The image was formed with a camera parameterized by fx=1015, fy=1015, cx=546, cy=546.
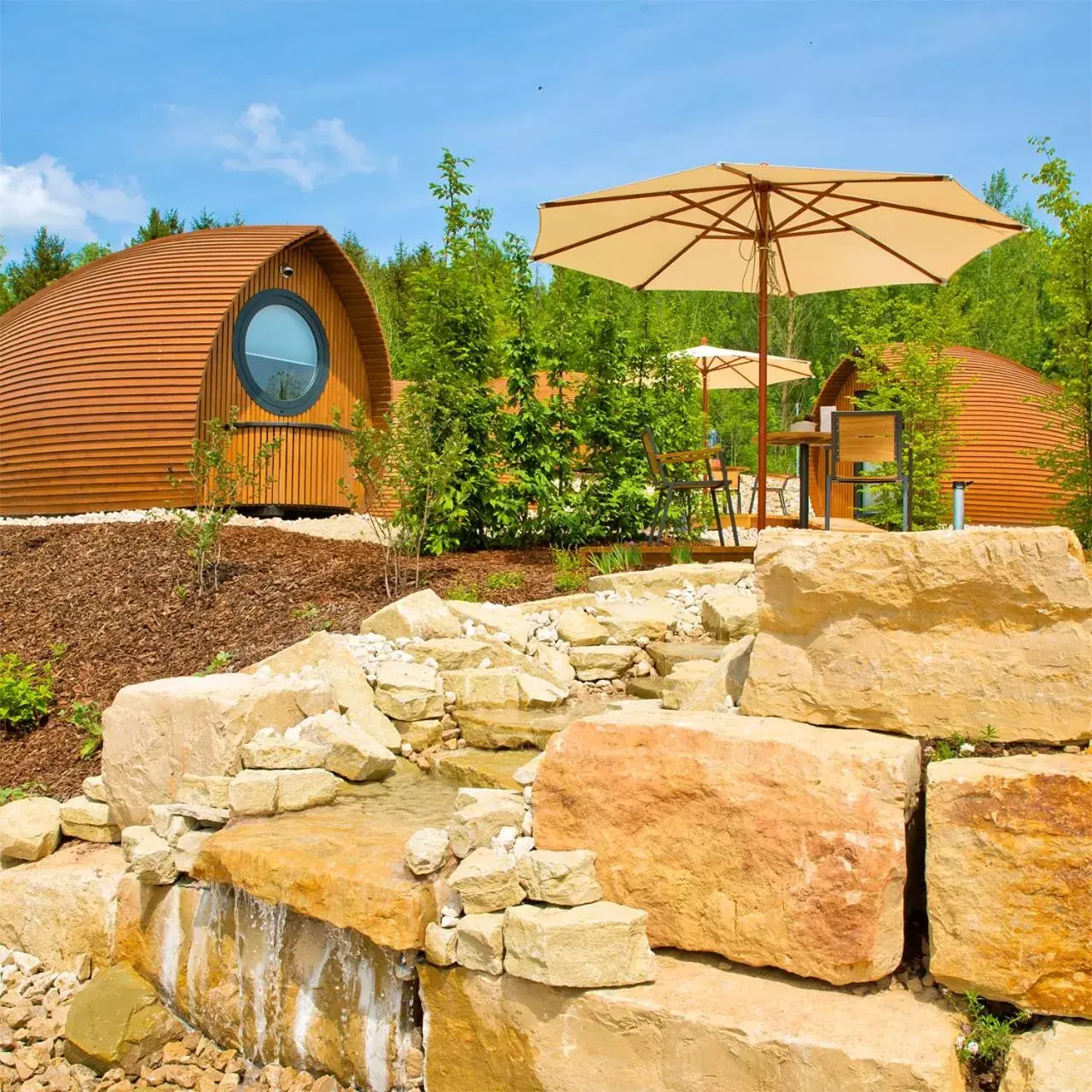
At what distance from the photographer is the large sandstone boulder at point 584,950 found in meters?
2.79

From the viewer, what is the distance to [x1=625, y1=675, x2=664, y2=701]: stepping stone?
4.79 metres

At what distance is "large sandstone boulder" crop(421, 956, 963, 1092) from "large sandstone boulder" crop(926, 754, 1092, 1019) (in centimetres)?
20

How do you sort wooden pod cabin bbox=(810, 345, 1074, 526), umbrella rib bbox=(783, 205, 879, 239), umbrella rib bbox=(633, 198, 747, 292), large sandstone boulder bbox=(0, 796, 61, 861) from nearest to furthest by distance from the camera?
1. large sandstone boulder bbox=(0, 796, 61, 861)
2. umbrella rib bbox=(783, 205, 879, 239)
3. umbrella rib bbox=(633, 198, 747, 292)
4. wooden pod cabin bbox=(810, 345, 1074, 526)

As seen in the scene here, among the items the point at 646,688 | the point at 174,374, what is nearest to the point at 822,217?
the point at 646,688

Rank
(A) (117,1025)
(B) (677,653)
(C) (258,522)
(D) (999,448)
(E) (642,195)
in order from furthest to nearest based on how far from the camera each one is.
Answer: (D) (999,448) → (C) (258,522) → (E) (642,195) → (B) (677,653) → (A) (117,1025)

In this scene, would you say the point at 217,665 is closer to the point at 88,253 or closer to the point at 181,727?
the point at 181,727

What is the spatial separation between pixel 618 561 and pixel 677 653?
186 centimetres

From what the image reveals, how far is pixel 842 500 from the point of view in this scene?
1691cm

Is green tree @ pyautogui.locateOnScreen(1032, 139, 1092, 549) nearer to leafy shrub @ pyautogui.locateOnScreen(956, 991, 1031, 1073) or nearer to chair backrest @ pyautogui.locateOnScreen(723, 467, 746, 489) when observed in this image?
chair backrest @ pyautogui.locateOnScreen(723, 467, 746, 489)

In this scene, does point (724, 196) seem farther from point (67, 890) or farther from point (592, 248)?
point (67, 890)

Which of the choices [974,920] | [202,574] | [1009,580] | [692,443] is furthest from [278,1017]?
→ [692,443]

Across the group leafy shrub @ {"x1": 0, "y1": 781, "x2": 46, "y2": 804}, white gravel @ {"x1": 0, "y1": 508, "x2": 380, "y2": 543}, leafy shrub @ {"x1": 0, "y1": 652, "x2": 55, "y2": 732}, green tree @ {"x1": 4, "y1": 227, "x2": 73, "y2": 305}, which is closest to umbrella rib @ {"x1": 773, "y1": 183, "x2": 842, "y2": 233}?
white gravel @ {"x1": 0, "y1": 508, "x2": 380, "y2": 543}

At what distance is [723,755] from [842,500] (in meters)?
14.7

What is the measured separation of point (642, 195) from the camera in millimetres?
6113
